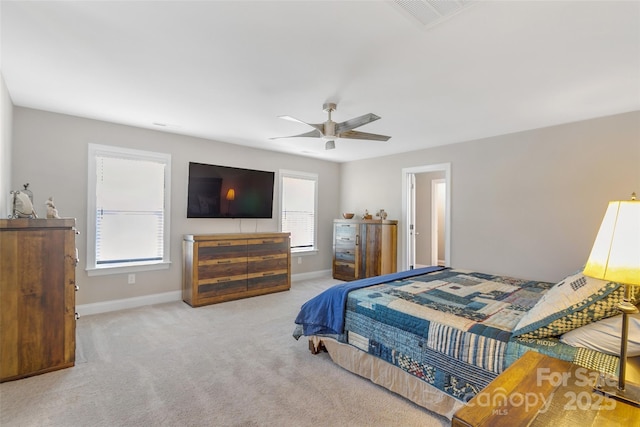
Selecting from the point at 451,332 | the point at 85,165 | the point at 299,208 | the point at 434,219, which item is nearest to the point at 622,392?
the point at 451,332

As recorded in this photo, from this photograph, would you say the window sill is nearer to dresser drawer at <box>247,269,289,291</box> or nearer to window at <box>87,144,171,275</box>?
window at <box>87,144,171,275</box>

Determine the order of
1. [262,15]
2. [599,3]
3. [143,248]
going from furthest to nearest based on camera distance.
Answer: [143,248] < [262,15] < [599,3]

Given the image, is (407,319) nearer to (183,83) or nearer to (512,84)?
(512,84)

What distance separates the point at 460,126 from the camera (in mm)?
3922

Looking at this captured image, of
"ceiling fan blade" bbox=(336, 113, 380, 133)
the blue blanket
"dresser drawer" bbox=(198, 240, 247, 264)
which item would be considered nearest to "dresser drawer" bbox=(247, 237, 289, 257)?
"dresser drawer" bbox=(198, 240, 247, 264)

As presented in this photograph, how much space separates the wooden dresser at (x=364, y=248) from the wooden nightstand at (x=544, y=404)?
4.14m

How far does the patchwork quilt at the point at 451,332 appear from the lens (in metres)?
1.66

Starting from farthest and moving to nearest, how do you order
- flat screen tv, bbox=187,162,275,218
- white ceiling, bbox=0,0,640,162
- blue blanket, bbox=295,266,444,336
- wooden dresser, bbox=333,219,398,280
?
wooden dresser, bbox=333,219,398,280 → flat screen tv, bbox=187,162,275,218 → blue blanket, bbox=295,266,444,336 → white ceiling, bbox=0,0,640,162

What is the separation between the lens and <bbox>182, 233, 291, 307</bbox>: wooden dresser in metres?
4.13

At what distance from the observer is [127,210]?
4059mm

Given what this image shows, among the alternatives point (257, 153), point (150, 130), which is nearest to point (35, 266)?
point (150, 130)

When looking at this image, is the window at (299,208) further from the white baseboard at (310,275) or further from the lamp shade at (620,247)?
the lamp shade at (620,247)

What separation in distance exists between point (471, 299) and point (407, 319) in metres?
0.70

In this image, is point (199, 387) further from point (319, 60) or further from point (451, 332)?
point (319, 60)
